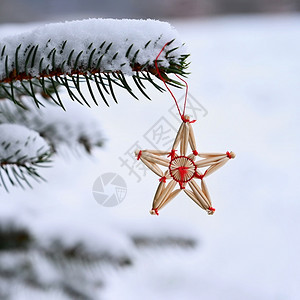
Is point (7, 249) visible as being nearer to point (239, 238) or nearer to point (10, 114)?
point (10, 114)

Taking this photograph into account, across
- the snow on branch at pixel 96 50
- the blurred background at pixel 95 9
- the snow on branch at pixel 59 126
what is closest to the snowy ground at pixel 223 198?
the blurred background at pixel 95 9

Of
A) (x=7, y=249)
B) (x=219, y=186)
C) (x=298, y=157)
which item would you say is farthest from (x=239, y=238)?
(x=7, y=249)

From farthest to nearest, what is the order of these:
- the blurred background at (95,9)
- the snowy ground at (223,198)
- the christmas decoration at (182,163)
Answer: the blurred background at (95,9) < the snowy ground at (223,198) < the christmas decoration at (182,163)

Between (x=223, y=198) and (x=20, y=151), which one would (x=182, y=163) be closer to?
(x=20, y=151)

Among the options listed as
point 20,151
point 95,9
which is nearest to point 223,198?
point 95,9

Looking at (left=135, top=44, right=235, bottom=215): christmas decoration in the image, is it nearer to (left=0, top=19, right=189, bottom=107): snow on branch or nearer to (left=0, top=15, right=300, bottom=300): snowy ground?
(left=0, top=19, right=189, bottom=107): snow on branch

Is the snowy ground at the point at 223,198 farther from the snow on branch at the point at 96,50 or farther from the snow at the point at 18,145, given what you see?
the snow on branch at the point at 96,50

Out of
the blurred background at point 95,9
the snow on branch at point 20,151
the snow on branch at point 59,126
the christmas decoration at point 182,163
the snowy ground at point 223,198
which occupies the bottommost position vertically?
the snow on branch at point 20,151
